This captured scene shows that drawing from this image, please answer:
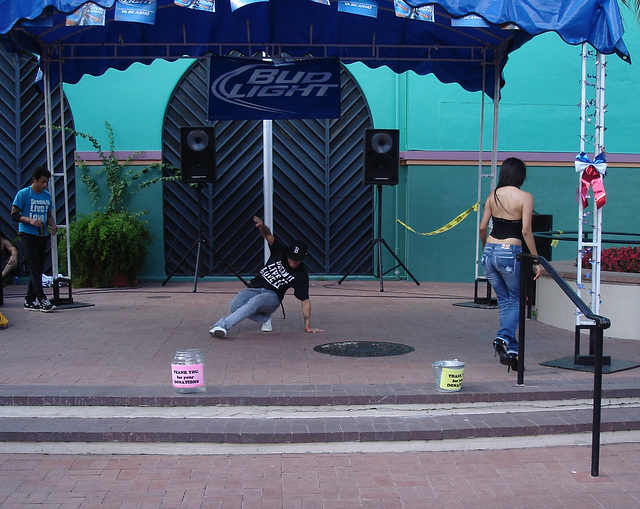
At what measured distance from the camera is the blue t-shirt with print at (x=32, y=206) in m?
9.07

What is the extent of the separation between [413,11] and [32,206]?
575cm

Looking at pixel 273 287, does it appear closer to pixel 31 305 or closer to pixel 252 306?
pixel 252 306

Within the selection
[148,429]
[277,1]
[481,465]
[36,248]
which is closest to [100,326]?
[36,248]

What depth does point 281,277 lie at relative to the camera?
7.61 meters

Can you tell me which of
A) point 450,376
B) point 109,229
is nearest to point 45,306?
point 109,229

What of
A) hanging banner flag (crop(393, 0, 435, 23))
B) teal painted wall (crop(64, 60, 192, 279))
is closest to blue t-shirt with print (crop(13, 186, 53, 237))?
teal painted wall (crop(64, 60, 192, 279))

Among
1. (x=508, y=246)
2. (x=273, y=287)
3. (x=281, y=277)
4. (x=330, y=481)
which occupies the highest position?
(x=508, y=246)

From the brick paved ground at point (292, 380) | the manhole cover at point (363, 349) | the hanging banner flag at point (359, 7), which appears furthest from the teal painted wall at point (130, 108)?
the hanging banner flag at point (359, 7)

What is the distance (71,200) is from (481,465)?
10.9 meters

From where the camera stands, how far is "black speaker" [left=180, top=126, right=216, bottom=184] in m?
11.5

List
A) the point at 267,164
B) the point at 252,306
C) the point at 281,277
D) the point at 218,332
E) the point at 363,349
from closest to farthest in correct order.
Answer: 1. the point at 363,349
2. the point at 218,332
3. the point at 252,306
4. the point at 281,277
5. the point at 267,164

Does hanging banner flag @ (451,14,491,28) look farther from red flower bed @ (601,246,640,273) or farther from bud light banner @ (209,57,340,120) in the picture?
red flower bed @ (601,246,640,273)

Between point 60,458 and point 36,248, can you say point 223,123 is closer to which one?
point 36,248

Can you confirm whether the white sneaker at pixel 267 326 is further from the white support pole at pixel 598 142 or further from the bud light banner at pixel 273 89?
the white support pole at pixel 598 142
